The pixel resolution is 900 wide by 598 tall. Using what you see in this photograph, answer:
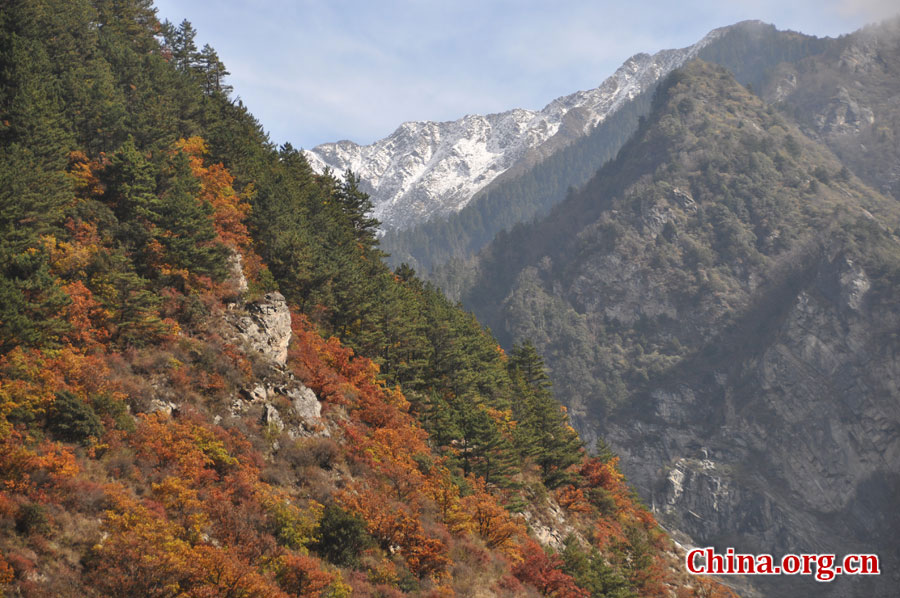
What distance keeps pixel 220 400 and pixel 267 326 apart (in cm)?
800

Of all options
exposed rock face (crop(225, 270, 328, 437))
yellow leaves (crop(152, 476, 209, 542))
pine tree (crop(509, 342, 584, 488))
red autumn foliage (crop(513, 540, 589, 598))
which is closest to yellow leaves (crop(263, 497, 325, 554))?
yellow leaves (crop(152, 476, 209, 542))

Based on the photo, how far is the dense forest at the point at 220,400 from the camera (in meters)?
21.5

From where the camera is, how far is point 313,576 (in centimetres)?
2248

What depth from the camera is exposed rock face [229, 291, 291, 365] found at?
36.9 m

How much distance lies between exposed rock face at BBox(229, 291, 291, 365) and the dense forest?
1.06 feet

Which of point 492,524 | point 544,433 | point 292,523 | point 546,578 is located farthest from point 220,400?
point 544,433

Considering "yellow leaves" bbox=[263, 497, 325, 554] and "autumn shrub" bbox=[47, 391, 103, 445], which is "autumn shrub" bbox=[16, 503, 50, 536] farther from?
"yellow leaves" bbox=[263, 497, 325, 554]

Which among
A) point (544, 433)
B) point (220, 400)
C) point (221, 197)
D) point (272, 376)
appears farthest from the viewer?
point (544, 433)

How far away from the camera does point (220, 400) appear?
30984mm

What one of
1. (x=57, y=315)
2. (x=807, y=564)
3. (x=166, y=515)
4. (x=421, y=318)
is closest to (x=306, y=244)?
(x=421, y=318)

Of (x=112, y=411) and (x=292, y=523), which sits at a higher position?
(x=112, y=411)

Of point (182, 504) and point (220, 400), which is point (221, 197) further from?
point (182, 504)

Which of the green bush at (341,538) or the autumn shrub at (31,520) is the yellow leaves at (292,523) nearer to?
the green bush at (341,538)

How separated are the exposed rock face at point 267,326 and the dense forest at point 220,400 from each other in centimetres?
32
